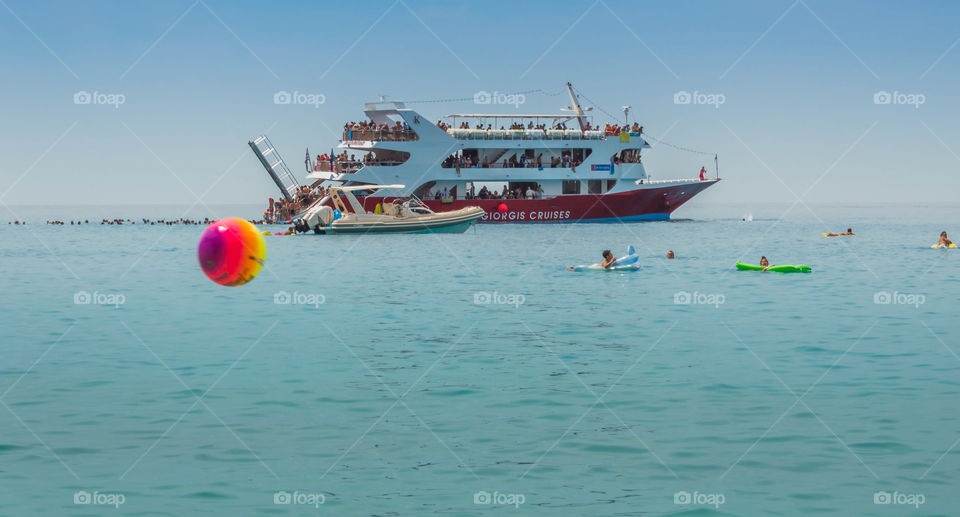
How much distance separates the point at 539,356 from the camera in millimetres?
15156

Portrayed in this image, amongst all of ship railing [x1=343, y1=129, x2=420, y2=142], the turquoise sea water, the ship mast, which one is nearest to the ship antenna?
the ship mast

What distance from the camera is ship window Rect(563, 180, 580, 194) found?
67.8 m

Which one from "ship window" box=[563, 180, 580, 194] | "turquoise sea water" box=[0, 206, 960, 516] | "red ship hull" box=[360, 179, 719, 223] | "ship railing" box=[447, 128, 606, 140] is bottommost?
"turquoise sea water" box=[0, 206, 960, 516]

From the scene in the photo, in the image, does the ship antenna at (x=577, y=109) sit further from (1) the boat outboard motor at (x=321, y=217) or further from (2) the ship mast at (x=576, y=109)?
(1) the boat outboard motor at (x=321, y=217)

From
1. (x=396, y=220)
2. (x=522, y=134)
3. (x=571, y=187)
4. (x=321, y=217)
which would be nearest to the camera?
(x=396, y=220)

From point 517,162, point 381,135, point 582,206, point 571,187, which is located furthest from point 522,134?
point 381,135

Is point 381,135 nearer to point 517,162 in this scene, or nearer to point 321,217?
point 321,217

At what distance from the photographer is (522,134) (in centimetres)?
6606

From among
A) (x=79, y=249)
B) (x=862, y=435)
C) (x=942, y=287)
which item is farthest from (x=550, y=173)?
(x=862, y=435)

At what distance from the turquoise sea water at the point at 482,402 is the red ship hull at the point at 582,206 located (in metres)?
40.3

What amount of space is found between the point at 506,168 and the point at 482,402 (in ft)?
180

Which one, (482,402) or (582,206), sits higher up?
(582,206)

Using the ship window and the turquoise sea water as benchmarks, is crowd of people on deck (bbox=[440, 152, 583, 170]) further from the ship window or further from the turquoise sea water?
the turquoise sea water

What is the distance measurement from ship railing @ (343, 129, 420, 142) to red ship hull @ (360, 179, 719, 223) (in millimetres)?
4281
